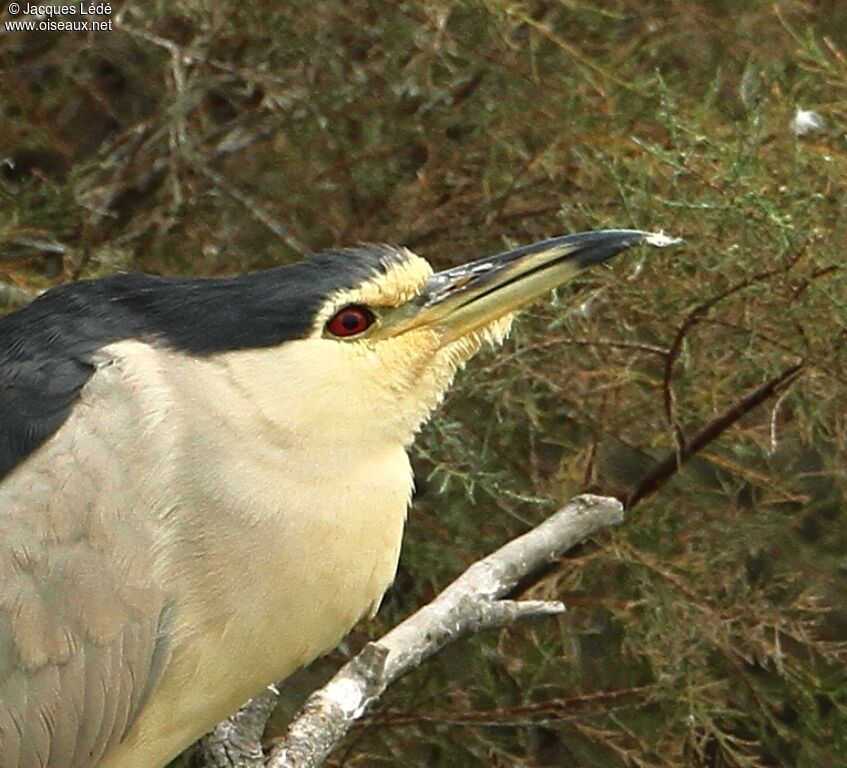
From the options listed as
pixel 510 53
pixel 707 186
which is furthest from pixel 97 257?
pixel 707 186

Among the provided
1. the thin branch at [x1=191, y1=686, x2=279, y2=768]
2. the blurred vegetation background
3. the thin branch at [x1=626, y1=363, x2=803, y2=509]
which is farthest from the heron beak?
the thin branch at [x1=191, y1=686, x2=279, y2=768]

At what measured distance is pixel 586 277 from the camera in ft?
10.1

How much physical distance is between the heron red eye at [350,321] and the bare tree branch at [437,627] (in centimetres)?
48

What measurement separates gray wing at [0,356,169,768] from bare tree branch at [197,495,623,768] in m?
0.32

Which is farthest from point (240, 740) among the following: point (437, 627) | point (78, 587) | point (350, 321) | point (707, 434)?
point (707, 434)

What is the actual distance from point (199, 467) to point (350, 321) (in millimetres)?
288

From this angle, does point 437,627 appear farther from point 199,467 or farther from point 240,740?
point 199,467

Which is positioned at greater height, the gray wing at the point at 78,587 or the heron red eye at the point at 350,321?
the heron red eye at the point at 350,321

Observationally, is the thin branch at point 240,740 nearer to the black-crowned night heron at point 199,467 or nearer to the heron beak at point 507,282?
the black-crowned night heron at point 199,467

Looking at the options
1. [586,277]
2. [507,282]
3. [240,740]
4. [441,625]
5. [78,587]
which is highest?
[507,282]

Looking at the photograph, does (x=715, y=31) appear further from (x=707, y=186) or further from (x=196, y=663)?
(x=196, y=663)

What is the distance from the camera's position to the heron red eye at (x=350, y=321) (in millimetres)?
2447

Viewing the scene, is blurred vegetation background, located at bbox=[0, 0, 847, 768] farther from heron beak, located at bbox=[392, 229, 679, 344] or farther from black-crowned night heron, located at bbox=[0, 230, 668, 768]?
black-crowned night heron, located at bbox=[0, 230, 668, 768]

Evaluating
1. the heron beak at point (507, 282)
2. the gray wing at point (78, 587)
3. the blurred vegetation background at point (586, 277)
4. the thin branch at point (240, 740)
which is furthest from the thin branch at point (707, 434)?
the gray wing at point (78, 587)
